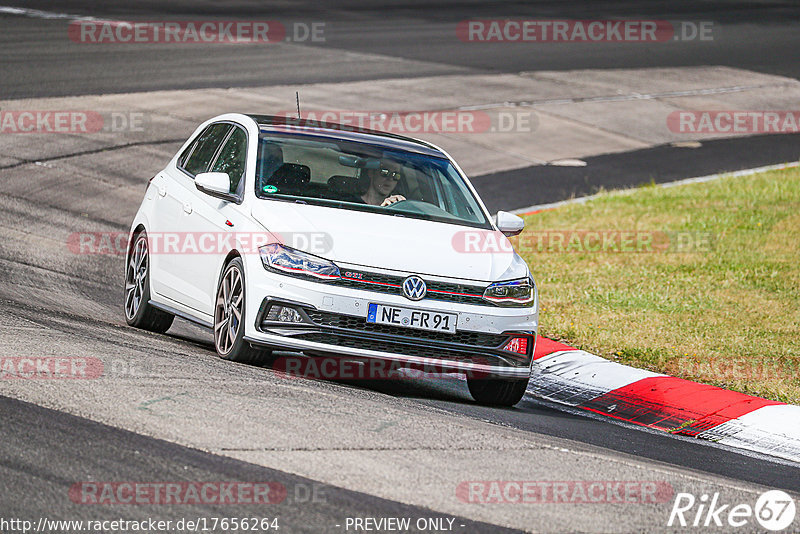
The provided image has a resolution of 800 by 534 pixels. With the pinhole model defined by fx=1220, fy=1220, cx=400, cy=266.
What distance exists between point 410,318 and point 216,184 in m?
1.77

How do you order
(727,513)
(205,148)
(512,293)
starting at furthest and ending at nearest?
(205,148), (512,293), (727,513)

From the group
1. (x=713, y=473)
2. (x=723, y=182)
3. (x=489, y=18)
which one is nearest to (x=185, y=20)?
(x=489, y=18)

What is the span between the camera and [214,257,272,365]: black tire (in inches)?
309

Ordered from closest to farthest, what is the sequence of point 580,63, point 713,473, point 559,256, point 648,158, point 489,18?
point 713,473 < point 559,256 < point 648,158 < point 580,63 < point 489,18

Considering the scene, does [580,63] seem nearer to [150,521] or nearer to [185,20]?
[185,20]

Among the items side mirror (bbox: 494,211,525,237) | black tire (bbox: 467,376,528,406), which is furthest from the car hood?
black tire (bbox: 467,376,528,406)

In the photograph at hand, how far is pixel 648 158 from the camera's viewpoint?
67.2ft

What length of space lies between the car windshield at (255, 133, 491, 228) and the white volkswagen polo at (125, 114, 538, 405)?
0.01 meters

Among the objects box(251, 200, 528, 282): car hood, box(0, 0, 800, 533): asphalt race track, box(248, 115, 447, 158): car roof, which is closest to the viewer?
box(0, 0, 800, 533): asphalt race track

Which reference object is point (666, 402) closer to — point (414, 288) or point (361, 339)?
point (414, 288)

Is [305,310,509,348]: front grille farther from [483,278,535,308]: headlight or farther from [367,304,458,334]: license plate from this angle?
[483,278,535,308]: headlight

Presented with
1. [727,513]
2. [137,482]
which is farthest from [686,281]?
[137,482]

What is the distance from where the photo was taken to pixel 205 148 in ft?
31.6

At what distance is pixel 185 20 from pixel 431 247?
2349 centimetres
